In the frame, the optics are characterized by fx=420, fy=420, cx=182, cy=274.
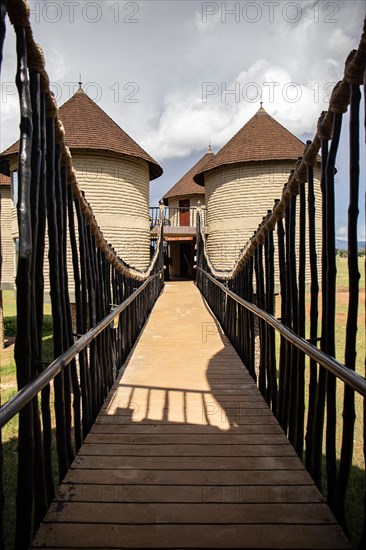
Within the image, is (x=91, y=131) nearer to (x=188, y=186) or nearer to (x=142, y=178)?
(x=142, y=178)

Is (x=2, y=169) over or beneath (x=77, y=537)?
over

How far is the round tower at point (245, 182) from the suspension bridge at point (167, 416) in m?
13.3

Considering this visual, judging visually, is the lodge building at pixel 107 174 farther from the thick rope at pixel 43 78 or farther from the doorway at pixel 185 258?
the doorway at pixel 185 258

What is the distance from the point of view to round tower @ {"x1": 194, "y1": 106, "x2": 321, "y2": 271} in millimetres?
16750

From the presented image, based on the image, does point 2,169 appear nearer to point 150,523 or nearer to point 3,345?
point 3,345

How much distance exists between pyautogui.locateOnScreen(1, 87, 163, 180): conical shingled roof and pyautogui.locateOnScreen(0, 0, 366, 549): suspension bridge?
1202 cm

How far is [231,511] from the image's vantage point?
6.77 ft

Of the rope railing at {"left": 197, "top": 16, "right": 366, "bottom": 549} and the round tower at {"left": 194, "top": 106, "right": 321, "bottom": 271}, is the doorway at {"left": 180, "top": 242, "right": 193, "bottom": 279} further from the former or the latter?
the rope railing at {"left": 197, "top": 16, "right": 366, "bottom": 549}

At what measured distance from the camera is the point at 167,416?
3.40 m

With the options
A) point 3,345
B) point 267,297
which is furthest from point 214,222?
point 267,297

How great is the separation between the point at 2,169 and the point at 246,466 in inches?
664

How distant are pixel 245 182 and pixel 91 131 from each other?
634 cm

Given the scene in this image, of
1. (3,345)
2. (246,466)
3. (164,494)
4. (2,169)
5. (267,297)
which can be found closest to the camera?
(164,494)

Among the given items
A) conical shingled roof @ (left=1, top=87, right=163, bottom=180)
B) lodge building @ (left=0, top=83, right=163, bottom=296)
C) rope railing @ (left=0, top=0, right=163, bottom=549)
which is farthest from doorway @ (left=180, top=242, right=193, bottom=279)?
rope railing @ (left=0, top=0, right=163, bottom=549)
